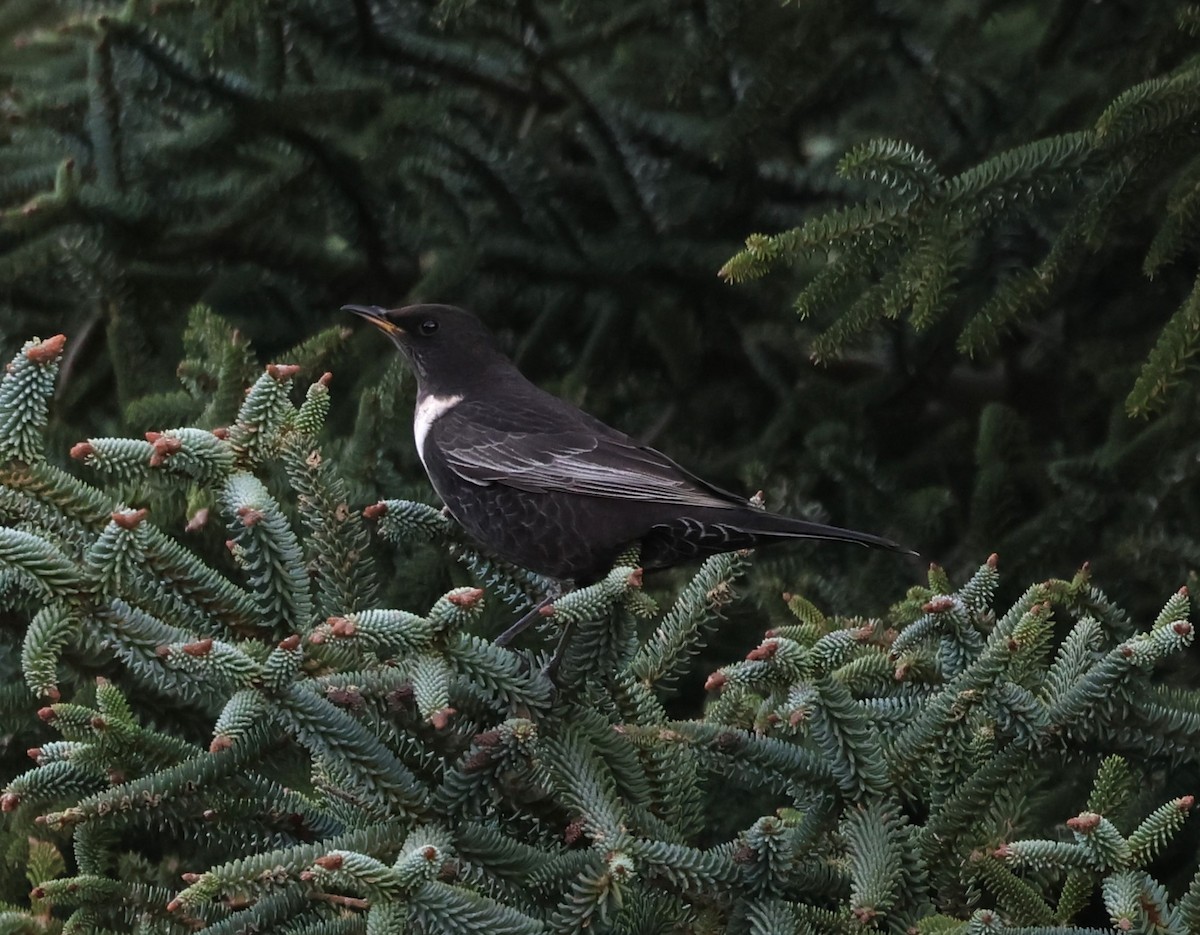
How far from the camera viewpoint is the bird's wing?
3914 mm

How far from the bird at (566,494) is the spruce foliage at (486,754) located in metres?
0.99

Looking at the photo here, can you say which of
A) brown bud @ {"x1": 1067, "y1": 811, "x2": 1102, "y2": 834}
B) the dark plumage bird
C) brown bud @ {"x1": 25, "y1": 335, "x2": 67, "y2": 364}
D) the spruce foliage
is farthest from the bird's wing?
brown bud @ {"x1": 25, "y1": 335, "x2": 67, "y2": 364}

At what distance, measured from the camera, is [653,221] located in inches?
183

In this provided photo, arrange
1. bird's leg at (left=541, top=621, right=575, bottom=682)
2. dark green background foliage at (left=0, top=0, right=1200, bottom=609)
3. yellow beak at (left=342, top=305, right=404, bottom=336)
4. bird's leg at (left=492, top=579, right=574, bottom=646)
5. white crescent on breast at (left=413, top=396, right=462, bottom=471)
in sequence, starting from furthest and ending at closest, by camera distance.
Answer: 1. yellow beak at (left=342, top=305, right=404, bottom=336)
2. white crescent on breast at (left=413, top=396, right=462, bottom=471)
3. dark green background foliage at (left=0, top=0, right=1200, bottom=609)
4. bird's leg at (left=492, top=579, right=574, bottom=646)
5. bird's leg at (left=541, top=621, right=575, bottom=682)

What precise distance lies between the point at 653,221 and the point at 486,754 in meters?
2.65

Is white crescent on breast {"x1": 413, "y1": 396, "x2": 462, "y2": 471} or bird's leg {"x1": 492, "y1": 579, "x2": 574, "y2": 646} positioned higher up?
white crescent on breast {"x1": 413, "y1": 396, "x2": 462, "y2": 471}

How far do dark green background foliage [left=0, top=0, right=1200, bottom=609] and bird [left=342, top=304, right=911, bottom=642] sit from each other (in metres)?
0.39

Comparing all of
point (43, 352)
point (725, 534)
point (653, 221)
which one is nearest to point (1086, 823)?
point (725, 534)

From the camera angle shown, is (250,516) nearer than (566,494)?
Yes

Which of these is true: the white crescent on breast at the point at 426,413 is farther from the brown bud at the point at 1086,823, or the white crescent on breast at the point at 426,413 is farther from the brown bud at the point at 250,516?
the brown bud at the point at 1086,823

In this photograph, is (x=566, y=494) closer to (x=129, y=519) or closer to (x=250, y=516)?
(x=250, y=516)

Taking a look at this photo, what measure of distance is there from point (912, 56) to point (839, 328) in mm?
1667

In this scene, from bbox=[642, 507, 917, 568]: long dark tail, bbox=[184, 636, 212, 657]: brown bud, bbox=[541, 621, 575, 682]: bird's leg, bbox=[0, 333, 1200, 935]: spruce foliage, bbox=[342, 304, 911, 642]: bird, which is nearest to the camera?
bbox=[184, 636, 212, 657]: brown bud

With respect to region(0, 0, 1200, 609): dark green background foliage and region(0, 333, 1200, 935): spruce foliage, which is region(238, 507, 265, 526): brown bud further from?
region(0, 0, 1200, 609): dark green background foliage
